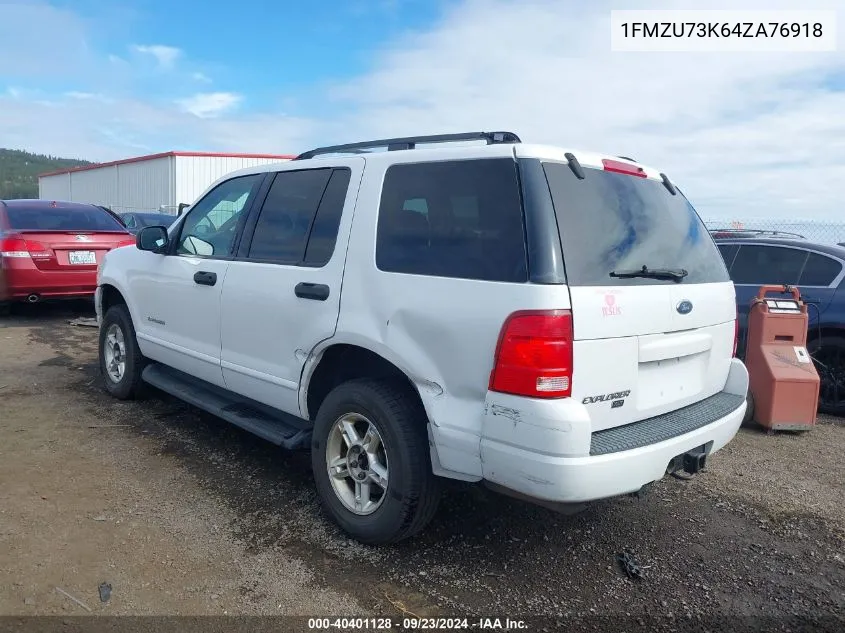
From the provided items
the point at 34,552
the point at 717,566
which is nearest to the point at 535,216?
the point at 717,566

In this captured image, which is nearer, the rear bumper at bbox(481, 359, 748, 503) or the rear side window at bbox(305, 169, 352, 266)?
the rear bumper at bbox(481, 359, 748, 503)

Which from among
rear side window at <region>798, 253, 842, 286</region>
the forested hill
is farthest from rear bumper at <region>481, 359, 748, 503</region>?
the forested hill

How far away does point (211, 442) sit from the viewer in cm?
460

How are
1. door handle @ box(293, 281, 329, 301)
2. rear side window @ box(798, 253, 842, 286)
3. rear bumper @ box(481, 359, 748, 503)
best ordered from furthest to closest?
rear side window @ box(798, 253, 842, 286) → door handle @ box(293, 281, 329, 301) → rear bumper @ box(481, 359, 748, 503)

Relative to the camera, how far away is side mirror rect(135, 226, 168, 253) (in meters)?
4.66

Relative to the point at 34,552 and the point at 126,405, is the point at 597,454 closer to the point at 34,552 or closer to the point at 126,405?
the point at 34,552

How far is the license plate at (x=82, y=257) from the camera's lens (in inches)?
339

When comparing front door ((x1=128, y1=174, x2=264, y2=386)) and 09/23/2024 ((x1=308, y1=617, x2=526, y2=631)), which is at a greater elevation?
front door ((x1=128, y1=174, x2=264, y2=386))

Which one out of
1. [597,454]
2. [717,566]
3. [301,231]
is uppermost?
[301,231]

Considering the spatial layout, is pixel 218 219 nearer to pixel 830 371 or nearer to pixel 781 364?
pixel 781 364

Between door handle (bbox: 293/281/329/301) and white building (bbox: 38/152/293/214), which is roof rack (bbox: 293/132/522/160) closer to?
door handle (bbox: 293/281/329/301)

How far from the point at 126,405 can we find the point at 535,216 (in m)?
4.09

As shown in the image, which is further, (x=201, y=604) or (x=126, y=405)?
(x=126, y=405)

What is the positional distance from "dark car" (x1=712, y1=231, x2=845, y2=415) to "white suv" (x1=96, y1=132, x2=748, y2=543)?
9.61 ft
